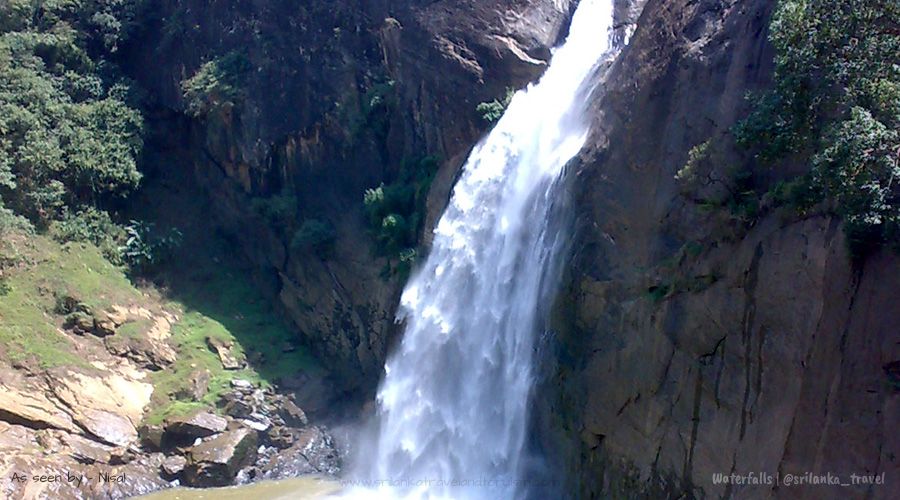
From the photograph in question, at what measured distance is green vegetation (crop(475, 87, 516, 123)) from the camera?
2483 cm

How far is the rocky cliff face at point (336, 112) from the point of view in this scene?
2608 centimetres

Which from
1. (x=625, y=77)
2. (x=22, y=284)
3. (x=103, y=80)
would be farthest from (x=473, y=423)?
(x=103, y=80)

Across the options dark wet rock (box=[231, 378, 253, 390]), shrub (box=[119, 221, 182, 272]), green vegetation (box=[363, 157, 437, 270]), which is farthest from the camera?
shrub (box=[119, 221, 182, 272])

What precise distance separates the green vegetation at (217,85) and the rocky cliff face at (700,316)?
16.6m

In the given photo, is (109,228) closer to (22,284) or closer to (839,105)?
(22,284)

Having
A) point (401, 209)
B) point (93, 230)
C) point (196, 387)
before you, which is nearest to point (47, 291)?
point (93, 230)

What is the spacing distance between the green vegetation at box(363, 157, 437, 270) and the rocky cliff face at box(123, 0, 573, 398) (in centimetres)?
46

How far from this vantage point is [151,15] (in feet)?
113

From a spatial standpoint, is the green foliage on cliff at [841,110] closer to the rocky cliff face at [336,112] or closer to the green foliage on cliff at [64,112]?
the rocky cliff face at [336,112]

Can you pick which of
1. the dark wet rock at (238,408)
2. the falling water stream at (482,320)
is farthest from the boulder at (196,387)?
the falling water stream at (482,320)

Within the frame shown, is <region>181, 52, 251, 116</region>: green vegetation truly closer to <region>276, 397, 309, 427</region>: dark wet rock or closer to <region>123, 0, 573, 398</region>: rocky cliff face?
<region>123, 0, 573, 398</region>: rocky cliff face

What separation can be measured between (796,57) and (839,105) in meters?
0.92

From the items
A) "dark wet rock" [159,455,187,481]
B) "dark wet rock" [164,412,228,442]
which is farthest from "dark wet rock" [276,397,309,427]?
"dark wet rock" [159,455,187,481]

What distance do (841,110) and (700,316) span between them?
385 centimetres
